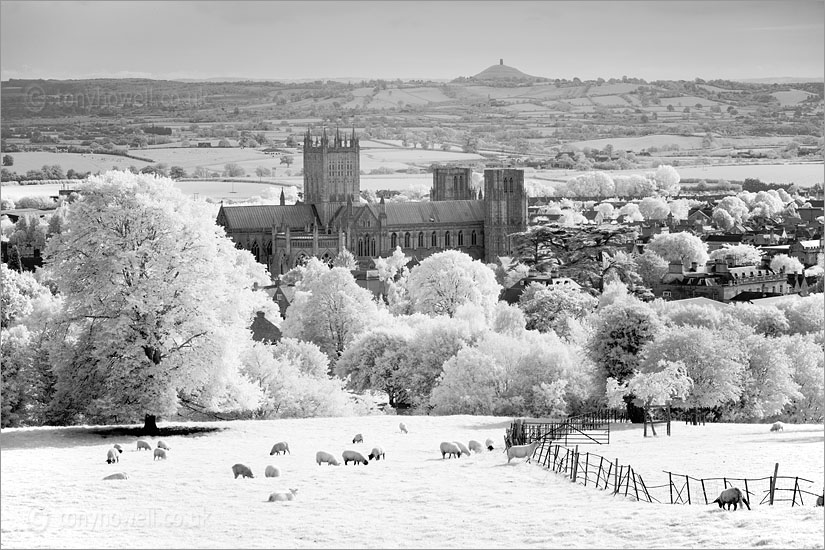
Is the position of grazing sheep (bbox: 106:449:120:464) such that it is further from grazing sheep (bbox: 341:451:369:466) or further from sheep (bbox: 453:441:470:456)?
sheep (bbox: 453:441:470:456)

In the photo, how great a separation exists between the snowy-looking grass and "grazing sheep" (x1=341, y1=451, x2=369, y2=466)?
0.35 meters

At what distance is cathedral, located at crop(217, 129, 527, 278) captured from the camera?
149 m

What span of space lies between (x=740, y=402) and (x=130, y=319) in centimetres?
2448

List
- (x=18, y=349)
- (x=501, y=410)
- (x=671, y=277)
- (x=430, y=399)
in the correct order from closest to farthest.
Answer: (x=18, y=349), (x=501, y=410), (x=430, y=399), (x=671, y=277)

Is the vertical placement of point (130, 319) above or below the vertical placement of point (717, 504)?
above

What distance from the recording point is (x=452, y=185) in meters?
195

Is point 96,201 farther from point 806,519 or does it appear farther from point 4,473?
point 806,519

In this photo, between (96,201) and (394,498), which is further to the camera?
(96,201)

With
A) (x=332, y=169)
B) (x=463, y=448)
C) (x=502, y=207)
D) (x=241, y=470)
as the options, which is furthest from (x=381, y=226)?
(x=241, y=470)

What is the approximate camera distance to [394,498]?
2477 centimetres

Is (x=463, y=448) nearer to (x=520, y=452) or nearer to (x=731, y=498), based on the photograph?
(x=520, y=452)

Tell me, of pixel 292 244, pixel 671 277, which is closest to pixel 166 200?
pixel 671 277

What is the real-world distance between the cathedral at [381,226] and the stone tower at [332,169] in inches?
A: 453

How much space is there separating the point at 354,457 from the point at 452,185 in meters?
167
